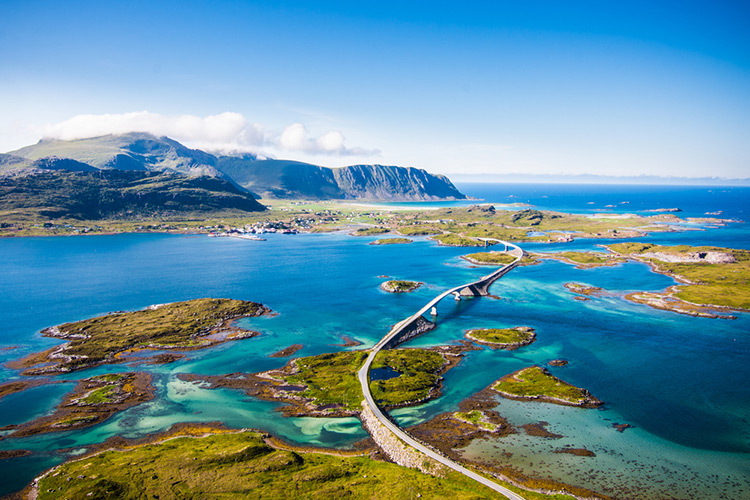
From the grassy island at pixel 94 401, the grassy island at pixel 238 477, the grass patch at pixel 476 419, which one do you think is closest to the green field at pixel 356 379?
the grass patch at pixel 476 419

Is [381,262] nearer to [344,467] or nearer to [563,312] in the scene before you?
[563,312]

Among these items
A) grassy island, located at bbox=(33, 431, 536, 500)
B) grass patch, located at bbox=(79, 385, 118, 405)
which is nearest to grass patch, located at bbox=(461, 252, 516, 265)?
grassy island, located at bbox=(33, 431, 536, 500)

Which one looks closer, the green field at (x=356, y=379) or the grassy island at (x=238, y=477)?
the grassy island at (x=238, y=477)

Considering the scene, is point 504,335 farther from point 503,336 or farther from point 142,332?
point 142,332

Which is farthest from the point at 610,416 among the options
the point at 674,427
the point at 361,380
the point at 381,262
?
the point at 381,262

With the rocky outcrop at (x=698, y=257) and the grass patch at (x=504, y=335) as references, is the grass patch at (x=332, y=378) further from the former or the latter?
the rocky outcrop at (x=698, y=257)

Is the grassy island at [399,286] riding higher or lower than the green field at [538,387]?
higher
